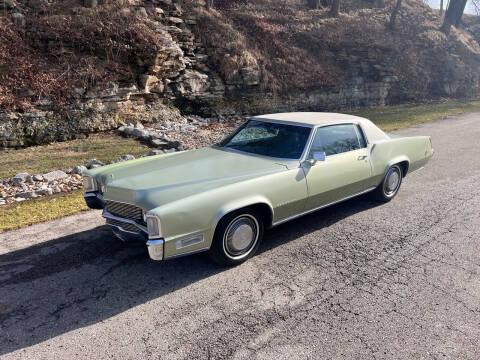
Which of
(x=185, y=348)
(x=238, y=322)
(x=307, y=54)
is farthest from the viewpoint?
(x=307, y=54)

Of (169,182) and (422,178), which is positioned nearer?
(169,182)

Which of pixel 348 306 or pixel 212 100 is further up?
pixel 212 100

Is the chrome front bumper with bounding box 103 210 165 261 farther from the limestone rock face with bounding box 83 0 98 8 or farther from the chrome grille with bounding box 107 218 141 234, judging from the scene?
the limestone rock face with bounding box 83 0 98 8

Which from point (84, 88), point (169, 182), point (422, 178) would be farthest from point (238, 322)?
point (84, 88)

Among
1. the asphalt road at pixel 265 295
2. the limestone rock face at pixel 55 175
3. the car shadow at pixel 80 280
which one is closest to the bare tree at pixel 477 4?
the asphalt road at pixel 265 295

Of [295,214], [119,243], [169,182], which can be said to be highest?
[169,182]

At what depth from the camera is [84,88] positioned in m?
10.5

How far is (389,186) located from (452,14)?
31396mm

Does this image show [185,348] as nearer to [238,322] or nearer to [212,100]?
[238,322]

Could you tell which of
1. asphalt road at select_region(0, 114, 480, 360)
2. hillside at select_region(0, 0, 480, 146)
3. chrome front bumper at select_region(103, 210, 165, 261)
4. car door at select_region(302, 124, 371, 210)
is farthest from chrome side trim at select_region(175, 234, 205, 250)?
hillside at select_region(0, 0, 480, 146)

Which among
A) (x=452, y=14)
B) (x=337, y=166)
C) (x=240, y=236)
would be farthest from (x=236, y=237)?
(x=452, y=14)

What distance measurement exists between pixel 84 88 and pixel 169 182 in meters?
8.23

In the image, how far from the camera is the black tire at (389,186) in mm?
5465

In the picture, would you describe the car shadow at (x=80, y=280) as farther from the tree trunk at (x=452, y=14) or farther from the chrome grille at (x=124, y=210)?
the tree trunk at (x=452, y=14)
